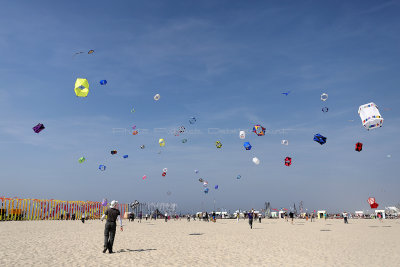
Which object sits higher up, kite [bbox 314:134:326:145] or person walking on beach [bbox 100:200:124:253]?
kite [bbox 314:134:326:145]

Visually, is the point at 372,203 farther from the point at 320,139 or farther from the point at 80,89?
the point at 80,89

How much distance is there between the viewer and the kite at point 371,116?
1773cm

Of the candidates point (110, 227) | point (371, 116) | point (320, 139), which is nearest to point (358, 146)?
point (320, 139)

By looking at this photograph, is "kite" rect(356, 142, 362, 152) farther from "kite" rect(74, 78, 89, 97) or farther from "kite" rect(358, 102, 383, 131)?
"kite" rect(74, 78, 89, 97)

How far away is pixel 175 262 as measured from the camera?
10469 millimetres

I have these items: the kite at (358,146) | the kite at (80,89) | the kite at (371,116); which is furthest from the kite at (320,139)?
the kite at (80,89)

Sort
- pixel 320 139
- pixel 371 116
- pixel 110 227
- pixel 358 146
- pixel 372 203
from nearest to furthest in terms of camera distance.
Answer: pixel 110 227 < pixel 371 116 < pixel 358 146 < pixel 320 139 < pixel 372 203

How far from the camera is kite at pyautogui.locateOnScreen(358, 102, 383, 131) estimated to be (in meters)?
17.7

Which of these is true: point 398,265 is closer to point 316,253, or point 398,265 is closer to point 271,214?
point 316,253

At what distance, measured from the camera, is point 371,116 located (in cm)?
1794

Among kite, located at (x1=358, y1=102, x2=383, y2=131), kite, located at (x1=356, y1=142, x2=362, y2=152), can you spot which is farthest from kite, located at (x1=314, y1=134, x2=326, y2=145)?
kite, located at (x1=358, y1=102, x2=383, y2=131)

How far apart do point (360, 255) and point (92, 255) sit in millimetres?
10067

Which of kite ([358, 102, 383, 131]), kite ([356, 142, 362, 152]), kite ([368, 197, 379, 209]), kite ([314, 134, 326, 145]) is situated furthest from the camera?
kite ([368, 197, 379, 209])

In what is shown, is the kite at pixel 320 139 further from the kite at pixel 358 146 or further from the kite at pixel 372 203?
the kite at pixel 372 203
